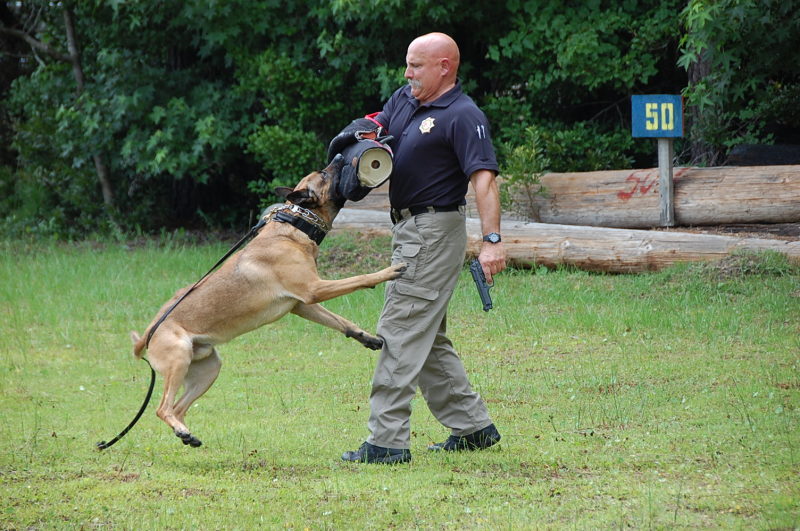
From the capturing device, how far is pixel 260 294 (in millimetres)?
4895

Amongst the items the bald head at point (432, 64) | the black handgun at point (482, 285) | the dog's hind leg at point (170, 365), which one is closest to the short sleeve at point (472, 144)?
the bald head at point (432, 64)

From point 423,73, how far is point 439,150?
1.42 ft

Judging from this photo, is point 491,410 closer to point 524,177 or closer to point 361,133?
point 361,133

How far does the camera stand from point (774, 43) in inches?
378

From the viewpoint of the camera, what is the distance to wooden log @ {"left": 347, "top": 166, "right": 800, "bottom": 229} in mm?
9375

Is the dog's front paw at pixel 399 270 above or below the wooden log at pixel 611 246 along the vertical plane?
→ above

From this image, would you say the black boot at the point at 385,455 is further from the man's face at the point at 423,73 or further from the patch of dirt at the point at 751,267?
the patch of dirt at the point at 751,267

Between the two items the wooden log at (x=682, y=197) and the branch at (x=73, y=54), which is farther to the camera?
the branch at (x=73, y=54)

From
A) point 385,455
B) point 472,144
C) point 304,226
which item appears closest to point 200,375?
point 304,226

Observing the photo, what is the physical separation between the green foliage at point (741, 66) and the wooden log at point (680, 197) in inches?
41.3

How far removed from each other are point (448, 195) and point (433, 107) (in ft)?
1.62

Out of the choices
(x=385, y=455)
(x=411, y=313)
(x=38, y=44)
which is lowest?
(x=385, y=455)

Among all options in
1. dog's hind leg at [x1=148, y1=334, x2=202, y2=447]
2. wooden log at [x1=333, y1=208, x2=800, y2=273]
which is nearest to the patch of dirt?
wooden log at [x1=333, y1=208, x2=800, y2=273]

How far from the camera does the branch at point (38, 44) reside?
15.2m
